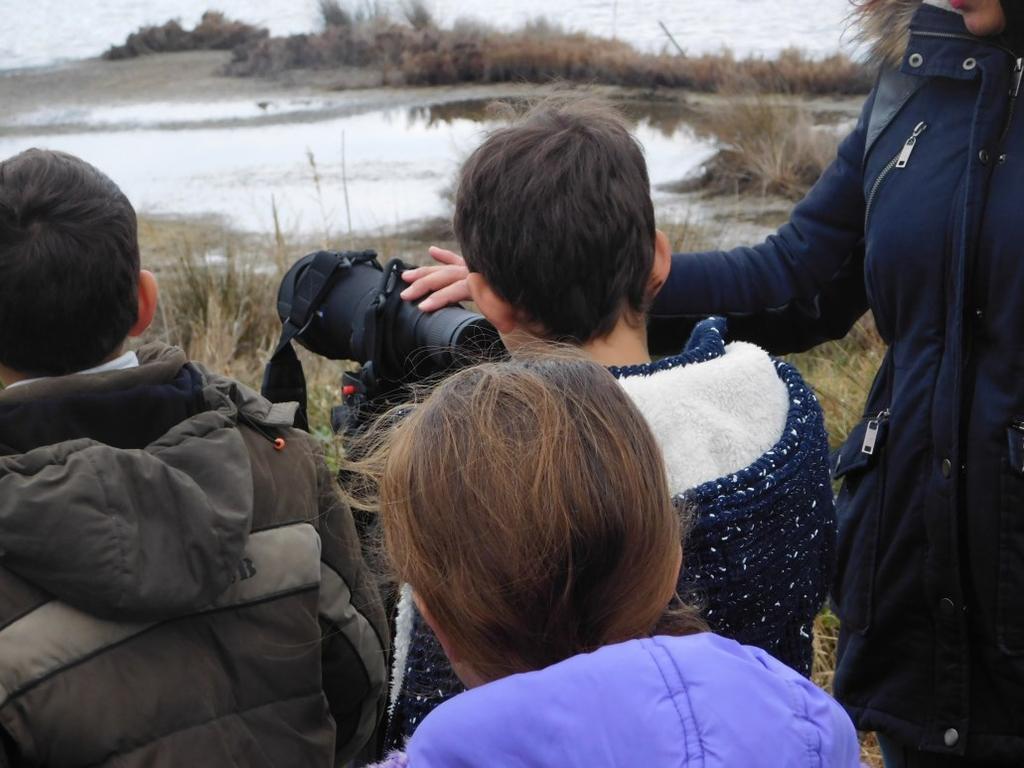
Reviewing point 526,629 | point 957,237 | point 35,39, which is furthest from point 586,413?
point 35,39

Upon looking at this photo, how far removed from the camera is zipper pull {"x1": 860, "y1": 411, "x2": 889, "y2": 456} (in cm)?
188

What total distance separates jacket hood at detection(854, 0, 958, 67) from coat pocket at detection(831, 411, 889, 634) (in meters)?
0.54

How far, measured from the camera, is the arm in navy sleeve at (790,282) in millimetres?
2080

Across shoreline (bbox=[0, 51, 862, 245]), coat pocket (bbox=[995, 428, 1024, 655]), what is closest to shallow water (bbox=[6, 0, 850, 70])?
shoreline (bbox=[0, 51, 862, 245])

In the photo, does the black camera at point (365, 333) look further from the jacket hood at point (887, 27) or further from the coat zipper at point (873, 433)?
the jacket hood at point (887, 27)

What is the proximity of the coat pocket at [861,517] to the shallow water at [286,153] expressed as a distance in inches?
223

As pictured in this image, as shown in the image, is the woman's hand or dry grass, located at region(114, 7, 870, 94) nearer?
the woman's hand

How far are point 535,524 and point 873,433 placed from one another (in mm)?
983

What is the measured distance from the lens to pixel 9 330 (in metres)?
1.49

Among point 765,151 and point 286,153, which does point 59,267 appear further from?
point 286,153

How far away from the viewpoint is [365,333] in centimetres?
188

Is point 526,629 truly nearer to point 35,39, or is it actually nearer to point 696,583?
point 696,583

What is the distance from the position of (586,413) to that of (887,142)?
995mm

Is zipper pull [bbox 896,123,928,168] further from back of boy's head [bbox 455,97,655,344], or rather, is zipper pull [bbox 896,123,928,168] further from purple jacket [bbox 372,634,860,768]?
purple jacket [bbox 372,634,860,768]
